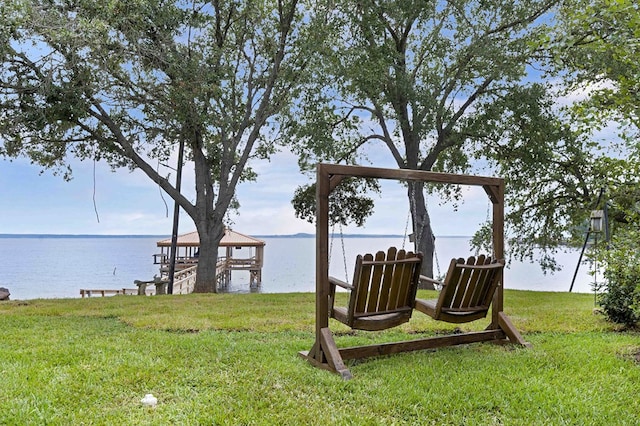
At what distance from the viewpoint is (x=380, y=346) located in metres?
3.95

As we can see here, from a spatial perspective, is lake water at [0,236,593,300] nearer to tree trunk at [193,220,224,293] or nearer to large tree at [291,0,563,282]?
large tree at [291,0,563,282]

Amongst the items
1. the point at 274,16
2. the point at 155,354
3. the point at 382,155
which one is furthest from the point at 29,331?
the point at 382,155

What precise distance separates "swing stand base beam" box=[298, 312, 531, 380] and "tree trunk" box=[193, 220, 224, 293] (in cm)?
761

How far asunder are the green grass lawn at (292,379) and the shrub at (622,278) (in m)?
0.26

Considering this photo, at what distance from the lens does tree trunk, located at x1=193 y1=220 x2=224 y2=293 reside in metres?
11.2

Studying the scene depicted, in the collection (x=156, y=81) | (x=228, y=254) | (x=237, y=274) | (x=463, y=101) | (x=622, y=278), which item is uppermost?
(x=463, y=101)

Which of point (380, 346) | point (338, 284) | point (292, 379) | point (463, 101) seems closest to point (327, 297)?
point (338, 284)

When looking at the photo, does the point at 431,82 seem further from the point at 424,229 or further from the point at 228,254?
the point at 228,254

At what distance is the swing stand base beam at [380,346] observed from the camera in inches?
140

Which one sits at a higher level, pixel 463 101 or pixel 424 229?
pixel 463 101

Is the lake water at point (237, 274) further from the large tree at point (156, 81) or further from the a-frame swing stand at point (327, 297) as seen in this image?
the large tree at point (156, 81)

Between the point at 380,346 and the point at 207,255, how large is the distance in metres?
7.93

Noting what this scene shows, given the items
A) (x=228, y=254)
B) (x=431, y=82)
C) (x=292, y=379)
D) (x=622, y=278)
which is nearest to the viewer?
(x=292, y=379)

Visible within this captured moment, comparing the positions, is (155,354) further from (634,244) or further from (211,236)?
(211,236)
